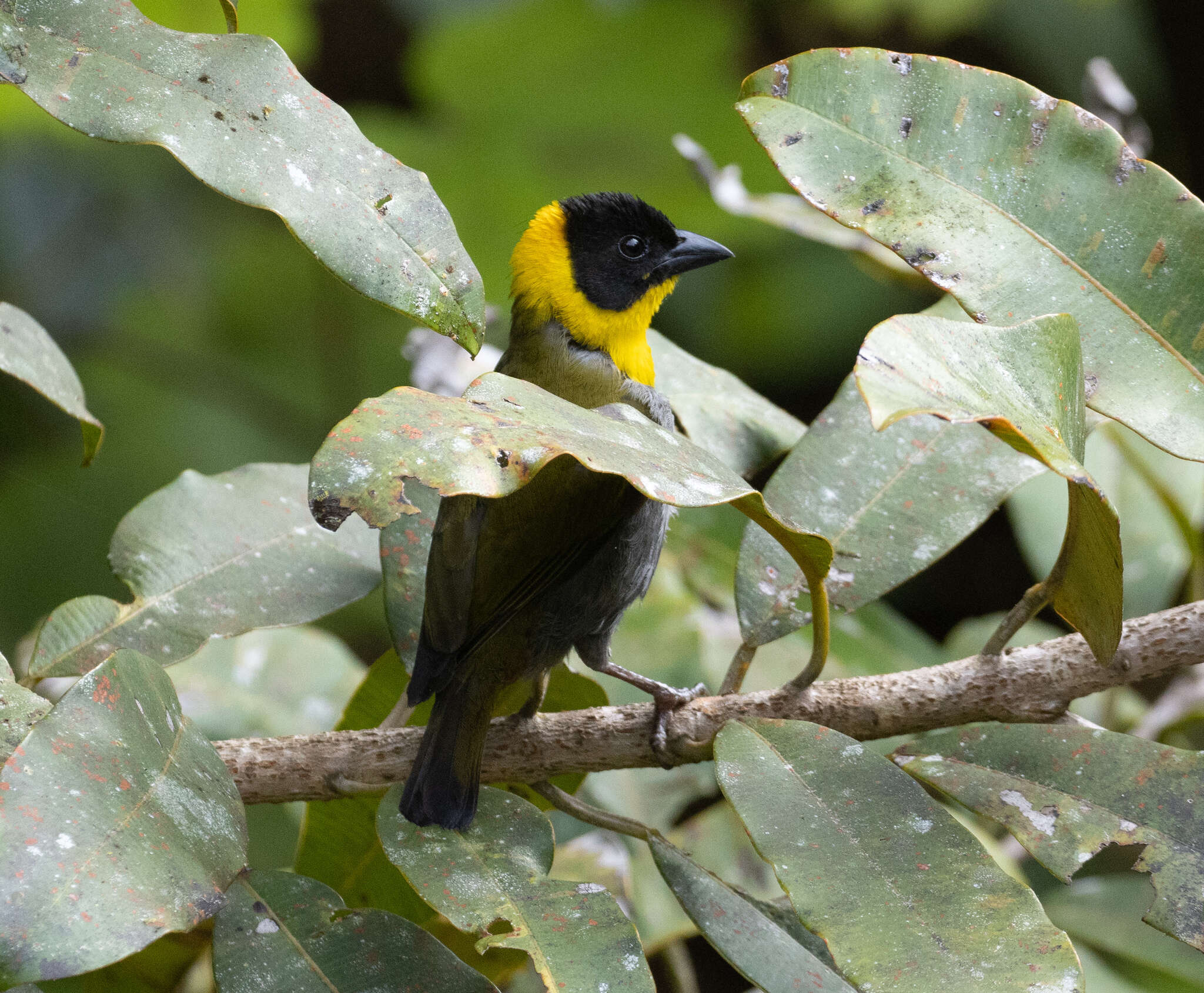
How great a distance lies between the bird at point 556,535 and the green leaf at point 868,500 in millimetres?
161

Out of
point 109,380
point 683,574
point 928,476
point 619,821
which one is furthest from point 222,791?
point 109,380

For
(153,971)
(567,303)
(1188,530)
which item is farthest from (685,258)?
(153,971)

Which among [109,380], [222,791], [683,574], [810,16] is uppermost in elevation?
[810,16]

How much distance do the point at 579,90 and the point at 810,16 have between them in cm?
84

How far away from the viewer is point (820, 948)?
45.8 inches

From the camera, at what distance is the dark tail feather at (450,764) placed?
110 cm

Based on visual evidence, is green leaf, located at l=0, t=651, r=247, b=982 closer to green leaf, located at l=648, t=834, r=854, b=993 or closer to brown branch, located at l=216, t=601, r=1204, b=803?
brown branch, located at l=216, t=601, r=1204, b=803

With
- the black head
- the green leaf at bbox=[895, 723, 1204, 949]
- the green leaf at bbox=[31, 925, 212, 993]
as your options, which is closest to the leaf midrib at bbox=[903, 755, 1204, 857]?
the green leaf at bbox=[895, 723, 1204, 949]

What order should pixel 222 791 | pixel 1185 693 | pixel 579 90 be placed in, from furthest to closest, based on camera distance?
pixel 579 90
pixel 1185 693
pixel 222 791

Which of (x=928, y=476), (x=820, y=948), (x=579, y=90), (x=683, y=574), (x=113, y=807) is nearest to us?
(x=113, y=807)

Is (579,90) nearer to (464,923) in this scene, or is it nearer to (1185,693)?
(1185,693)

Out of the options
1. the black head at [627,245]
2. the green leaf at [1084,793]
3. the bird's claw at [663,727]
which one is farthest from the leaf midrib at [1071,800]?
the black head at [627,245]

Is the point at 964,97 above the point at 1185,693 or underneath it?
above

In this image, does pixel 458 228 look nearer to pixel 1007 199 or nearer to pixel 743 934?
pixel 1007 199
